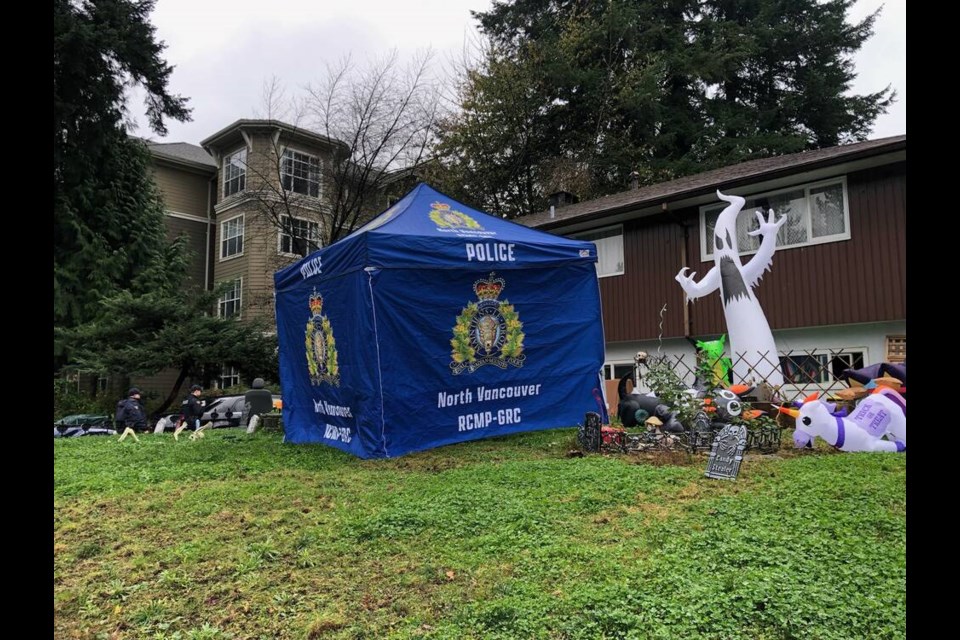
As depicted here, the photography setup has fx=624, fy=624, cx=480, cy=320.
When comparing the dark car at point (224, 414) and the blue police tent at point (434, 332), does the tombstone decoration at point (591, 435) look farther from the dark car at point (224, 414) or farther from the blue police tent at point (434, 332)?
the dark car at point (224, 414)

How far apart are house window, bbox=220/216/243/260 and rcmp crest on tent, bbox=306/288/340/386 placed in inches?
Answer: 804

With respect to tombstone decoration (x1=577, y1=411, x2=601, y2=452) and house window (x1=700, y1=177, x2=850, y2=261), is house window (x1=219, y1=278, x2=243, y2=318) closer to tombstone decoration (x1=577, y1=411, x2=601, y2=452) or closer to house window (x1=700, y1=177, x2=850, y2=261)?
house window (x1=700, y1=177, x2=850, y2=261)

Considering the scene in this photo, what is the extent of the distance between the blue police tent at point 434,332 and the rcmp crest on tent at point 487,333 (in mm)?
17

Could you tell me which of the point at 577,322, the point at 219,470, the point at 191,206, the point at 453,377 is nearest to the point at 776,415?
the point at 577,322

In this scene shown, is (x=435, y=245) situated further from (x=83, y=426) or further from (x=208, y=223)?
(x=208, y=223)

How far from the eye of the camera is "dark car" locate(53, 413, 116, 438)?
15.2 meters

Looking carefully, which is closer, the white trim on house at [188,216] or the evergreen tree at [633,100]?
the evergreen tree at [633,100]

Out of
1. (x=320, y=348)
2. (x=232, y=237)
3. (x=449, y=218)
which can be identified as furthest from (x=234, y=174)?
(x=449, y=218)

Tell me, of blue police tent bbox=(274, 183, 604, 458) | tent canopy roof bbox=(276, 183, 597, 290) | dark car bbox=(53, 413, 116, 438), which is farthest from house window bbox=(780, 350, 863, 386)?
dark car bbox=(53, 413, 116, 438)

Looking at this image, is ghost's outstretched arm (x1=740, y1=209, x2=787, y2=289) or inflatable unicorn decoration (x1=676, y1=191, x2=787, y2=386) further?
ghost's outstretched arm (x1=740, y1=209, x2=787, y2=289)

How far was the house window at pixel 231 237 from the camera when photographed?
28.3 m

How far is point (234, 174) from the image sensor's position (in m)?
28.4

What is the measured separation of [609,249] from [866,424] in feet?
35.2

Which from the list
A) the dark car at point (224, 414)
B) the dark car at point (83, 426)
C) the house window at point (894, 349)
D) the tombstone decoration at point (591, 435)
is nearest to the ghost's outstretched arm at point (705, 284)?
the house window at point (894, 349)
